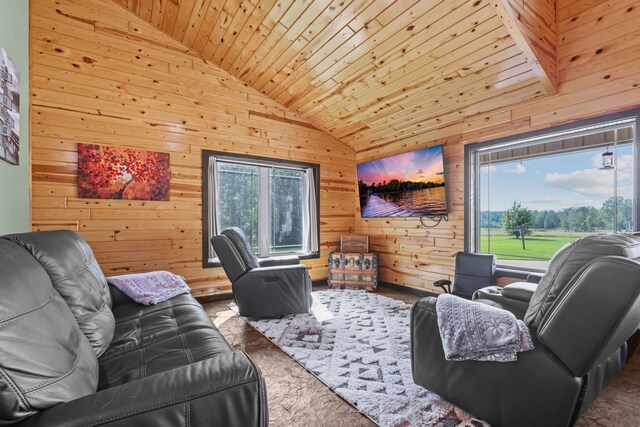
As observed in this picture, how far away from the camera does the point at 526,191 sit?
12.4 ft

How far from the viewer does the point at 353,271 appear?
443cm

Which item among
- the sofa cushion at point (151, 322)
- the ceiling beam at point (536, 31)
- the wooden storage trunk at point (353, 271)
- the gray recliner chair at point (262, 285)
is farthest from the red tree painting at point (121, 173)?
the ceiling beam at point (536, 31)

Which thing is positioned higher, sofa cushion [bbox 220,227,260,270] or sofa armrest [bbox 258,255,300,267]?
sofa cushion [bbox 220,227,260,270]

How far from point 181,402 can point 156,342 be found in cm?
88

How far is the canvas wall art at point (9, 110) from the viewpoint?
1873mm

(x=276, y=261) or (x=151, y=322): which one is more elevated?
(x=276, y=261)

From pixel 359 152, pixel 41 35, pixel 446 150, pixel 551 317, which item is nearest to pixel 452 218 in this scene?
pixel 446 150

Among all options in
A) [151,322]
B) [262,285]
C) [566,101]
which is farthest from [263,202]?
[566,101]

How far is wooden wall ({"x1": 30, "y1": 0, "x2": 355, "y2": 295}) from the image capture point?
3.04m

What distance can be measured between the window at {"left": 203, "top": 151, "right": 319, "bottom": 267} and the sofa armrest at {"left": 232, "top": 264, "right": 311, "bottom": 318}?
1007mm

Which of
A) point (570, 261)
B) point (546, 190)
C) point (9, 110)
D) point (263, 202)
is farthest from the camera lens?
point (263, 202)

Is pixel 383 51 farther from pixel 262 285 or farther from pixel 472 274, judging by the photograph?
pixel 262 285

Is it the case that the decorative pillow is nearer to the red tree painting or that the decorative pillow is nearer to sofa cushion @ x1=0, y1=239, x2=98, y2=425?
sofa cushion @ x1=0, y1=239, x2=98, y2=425

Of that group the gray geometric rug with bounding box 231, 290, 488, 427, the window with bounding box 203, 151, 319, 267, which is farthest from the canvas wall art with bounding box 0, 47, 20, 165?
the gray geometric rug with bounding box 231, 290, 488, 427
